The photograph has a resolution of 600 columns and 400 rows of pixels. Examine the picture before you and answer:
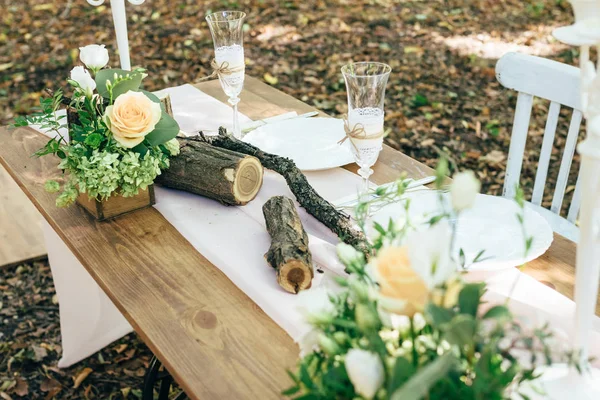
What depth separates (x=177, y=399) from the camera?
1.94 metres

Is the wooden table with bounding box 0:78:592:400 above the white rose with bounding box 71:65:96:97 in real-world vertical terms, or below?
below

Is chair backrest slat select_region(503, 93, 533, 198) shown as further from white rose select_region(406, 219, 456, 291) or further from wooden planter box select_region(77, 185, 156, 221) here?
white rose select_region(406, 219, 456, 291)

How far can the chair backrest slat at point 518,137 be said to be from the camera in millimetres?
1786

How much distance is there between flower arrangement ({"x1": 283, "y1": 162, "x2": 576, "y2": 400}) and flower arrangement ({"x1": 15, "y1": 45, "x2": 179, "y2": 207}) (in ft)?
2.36

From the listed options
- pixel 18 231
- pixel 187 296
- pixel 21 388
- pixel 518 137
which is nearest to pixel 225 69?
pixel 187 296

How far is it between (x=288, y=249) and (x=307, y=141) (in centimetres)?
61

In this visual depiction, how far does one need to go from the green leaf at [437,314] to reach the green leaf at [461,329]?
0.01m

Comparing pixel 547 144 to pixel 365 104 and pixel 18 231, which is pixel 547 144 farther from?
pixel 18 231

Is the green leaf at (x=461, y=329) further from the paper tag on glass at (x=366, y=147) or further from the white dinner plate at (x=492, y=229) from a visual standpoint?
the paper tag on glass at (x=366, y=147)

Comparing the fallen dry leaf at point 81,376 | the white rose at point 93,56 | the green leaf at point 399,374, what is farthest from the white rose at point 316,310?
the fallen dry leaf at point 81,376

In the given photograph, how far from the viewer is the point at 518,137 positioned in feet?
5.93

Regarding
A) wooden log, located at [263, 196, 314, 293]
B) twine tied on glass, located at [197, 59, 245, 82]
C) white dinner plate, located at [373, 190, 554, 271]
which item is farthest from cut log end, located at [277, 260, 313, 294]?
twine tied on glass, located at [197, 59, 245, 82]

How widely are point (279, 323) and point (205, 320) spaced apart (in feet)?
0.41

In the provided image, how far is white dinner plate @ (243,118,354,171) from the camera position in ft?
5.38
